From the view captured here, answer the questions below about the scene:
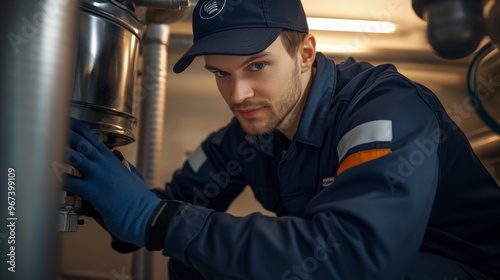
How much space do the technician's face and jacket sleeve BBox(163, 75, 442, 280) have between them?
22 cm

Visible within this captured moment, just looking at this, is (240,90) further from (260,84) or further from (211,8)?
(211,8)

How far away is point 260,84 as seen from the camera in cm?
80

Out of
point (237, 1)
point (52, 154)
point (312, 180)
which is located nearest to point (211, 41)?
point (237, 1)

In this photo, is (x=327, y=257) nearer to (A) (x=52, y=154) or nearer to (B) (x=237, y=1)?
(A) (x=52, y=154)

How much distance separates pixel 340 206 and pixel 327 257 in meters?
0.06

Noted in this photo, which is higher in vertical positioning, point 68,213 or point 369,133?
point 369,133

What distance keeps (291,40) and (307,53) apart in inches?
2.8

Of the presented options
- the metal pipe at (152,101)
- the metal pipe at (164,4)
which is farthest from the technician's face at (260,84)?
the metal pipe at (152,101)

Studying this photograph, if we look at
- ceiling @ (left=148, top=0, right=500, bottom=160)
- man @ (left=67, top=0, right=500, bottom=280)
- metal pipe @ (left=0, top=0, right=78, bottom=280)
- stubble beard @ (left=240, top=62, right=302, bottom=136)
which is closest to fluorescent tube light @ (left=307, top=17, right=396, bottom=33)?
ceiling @ (left=148, top=0, right=500, bottom=160)

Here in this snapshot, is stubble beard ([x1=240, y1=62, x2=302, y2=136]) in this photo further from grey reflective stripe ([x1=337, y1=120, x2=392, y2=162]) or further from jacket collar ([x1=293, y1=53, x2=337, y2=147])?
grey reflective stripe ([x1=337, y1=120, x2=392, y2=162])

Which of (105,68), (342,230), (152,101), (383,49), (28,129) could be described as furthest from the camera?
(383,49)

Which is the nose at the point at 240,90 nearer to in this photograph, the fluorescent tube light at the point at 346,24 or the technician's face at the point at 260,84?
the technician's face at the point at 260,84

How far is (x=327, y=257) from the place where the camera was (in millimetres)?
571

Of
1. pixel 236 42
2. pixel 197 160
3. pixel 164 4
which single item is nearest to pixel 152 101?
pixel 197 160
